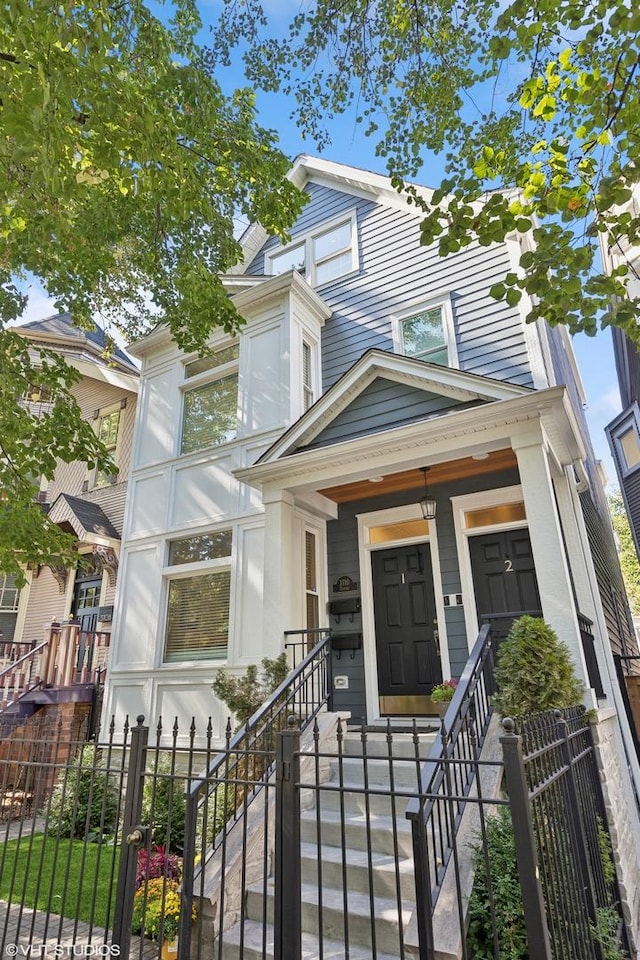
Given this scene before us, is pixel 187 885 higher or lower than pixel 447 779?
lower

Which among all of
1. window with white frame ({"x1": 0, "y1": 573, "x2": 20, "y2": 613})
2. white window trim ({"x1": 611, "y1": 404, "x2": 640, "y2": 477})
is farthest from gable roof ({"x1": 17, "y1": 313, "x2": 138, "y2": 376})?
white window trim ({"x1": 611, "y1": 404, "x2": 640, "y2": 477})

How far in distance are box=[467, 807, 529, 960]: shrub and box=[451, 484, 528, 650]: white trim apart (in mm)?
3473

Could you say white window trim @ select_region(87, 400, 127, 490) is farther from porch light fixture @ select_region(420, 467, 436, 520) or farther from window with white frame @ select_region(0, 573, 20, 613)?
porch light fixture @ select_region(420, 467, 436, 520)

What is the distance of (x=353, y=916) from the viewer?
3791mm

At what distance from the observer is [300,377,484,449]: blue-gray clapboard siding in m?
6.62

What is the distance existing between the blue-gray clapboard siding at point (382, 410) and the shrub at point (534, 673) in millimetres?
2699

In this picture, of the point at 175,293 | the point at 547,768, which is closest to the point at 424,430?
the point at 547,768

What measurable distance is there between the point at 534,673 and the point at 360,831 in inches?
79.1

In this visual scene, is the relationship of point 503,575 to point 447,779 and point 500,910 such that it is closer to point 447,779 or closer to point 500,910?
point 500,910

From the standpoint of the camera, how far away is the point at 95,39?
3.63 m

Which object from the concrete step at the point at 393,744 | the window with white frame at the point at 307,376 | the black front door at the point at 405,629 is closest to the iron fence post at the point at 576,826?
the concrete step at the point at 393,744

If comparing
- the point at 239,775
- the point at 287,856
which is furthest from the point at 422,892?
the point at 239,775

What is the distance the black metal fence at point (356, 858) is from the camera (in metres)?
2.80

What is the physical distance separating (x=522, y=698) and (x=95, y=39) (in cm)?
595
